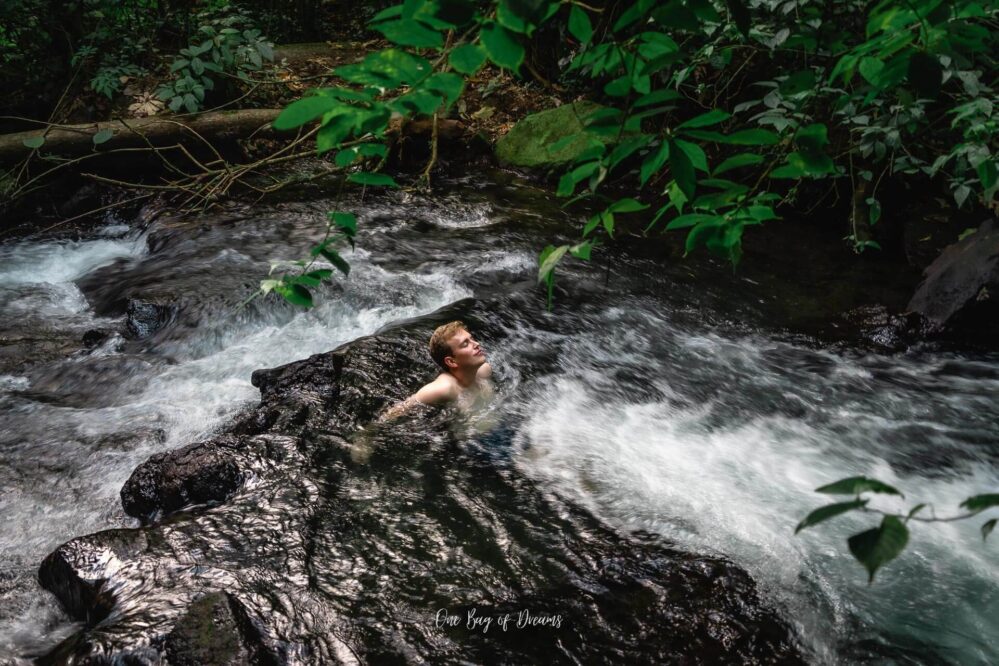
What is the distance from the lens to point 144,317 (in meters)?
5.11

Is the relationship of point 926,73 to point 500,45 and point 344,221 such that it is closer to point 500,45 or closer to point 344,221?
point 500,45

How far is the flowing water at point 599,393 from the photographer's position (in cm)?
291

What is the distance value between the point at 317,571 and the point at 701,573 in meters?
1.48

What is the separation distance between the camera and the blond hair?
3.91 meters

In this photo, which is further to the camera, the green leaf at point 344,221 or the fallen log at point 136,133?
the fallen log at point 136,133

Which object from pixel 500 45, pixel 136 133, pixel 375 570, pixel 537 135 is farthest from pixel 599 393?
pixel 136 133

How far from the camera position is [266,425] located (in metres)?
3.70

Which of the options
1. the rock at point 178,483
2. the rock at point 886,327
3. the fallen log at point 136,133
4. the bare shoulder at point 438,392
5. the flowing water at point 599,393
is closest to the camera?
the flowing water at point 599,393

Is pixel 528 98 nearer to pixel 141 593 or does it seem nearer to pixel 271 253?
pixel 271 253

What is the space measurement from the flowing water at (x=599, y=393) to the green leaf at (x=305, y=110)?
95.4 inches

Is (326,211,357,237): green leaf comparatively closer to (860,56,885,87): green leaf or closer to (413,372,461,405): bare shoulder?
(860,56,885,87): green leaf

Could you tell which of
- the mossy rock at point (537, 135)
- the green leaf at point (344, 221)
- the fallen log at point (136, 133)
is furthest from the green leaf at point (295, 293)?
the mossy rock at point (537, 135)

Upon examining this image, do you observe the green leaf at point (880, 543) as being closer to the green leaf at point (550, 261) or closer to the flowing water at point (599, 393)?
the green leaf at point (550, 261)

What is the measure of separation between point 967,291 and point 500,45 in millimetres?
4987
